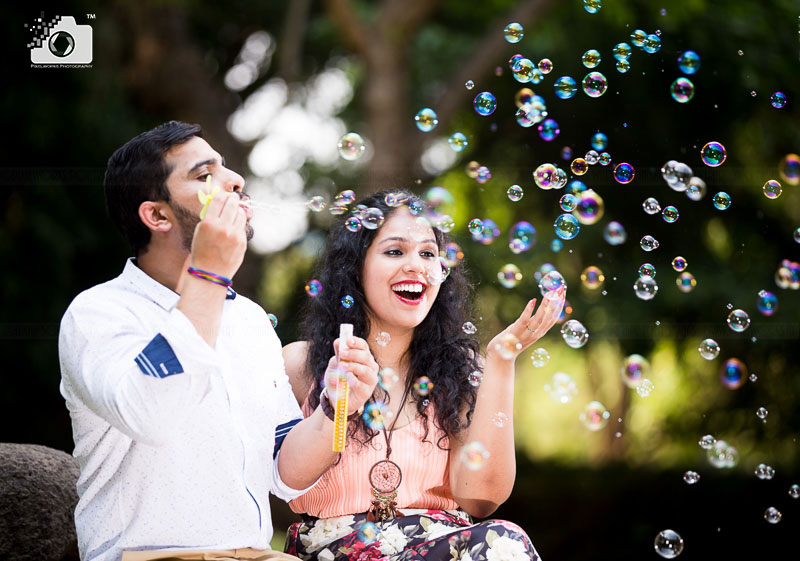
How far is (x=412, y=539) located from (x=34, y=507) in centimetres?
113

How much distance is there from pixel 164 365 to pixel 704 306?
5753 millimetres

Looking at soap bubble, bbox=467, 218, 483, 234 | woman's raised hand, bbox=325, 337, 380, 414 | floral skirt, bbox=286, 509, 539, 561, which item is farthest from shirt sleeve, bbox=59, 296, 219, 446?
soap bubble, bbox=467, 218, 483, 234

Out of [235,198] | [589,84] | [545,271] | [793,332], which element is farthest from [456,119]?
[235,198]

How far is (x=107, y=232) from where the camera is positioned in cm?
675

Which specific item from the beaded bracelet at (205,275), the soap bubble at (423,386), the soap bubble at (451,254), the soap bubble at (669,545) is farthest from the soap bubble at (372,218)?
the soap bubble at (669,545)

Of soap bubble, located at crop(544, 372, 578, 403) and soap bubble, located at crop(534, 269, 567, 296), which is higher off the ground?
soap bubble, located at crop(534, 269, 567, 296)

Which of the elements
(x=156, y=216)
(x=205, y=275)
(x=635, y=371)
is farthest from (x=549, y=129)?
(x=205, y=275)

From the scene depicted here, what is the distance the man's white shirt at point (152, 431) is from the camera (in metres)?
1.80

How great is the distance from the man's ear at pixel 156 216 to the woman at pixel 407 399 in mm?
531

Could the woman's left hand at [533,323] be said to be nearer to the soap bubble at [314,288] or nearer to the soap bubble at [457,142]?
the soap bubble at [314,288]

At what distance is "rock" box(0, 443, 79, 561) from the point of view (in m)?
2.60

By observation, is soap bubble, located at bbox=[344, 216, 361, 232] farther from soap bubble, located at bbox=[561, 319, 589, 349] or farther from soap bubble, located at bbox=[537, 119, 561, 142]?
soap bubble, located at bbox=[537, 119, 561, 142]

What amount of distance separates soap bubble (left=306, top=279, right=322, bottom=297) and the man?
1.36 feet

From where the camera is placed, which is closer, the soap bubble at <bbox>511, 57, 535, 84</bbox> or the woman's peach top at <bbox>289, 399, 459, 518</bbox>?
the woman's peach top at <bbox>289, 399, 459, 518</bbox>
